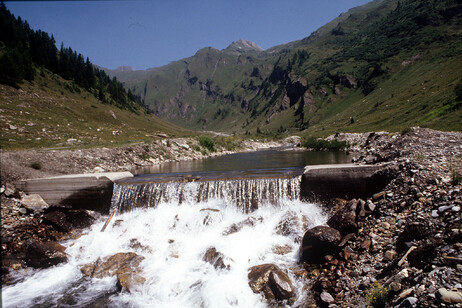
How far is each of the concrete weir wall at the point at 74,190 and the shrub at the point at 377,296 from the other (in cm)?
1662

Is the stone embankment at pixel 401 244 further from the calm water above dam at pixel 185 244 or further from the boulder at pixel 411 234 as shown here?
the calm water above dam at pixel 185 244

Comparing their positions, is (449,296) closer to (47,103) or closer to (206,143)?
(206,143)

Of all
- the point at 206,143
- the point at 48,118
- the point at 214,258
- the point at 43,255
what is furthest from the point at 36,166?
the point at 206,143

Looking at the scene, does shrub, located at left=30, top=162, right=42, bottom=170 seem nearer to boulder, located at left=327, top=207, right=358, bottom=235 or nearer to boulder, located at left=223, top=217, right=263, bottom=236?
boulder, located at left=223, top=217, right=263, bottom=236

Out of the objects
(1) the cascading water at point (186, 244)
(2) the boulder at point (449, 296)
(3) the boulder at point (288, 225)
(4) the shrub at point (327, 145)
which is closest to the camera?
(2) the boulder at point (449, 296)

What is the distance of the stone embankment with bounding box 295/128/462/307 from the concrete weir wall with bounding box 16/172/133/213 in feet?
48.7

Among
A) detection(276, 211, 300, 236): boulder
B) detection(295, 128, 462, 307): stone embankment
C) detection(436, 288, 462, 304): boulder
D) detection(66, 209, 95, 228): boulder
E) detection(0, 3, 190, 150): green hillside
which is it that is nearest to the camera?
detection(436, 288, 462, 304): boulder

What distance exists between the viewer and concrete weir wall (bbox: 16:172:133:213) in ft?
53.6

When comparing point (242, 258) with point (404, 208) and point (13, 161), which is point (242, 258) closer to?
point (404, 208)

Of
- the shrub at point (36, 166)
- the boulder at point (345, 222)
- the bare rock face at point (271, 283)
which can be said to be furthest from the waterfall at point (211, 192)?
the shrub at point (36, 166)

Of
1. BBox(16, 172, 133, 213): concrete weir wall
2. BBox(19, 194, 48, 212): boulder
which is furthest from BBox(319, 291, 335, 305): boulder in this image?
BBox(19, 194, 48, 212): boulder

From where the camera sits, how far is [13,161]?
57.7 ft

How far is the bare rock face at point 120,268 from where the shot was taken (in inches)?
397

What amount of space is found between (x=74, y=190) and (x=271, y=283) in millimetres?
15541
